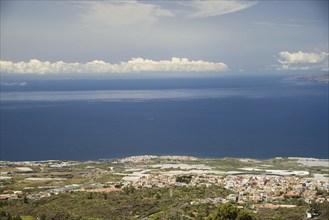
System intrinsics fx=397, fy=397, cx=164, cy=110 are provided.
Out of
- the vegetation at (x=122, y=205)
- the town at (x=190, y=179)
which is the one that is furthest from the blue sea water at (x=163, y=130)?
the vegetation at (x=122, y=205)

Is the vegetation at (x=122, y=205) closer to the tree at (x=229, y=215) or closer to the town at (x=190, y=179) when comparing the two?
the town at (x=190, y=179)

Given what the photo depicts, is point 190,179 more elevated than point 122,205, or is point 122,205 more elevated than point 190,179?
point 122,205

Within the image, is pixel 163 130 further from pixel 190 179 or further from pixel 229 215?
pixel 229 215

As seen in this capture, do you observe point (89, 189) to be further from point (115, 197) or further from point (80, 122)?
point (80, 122)

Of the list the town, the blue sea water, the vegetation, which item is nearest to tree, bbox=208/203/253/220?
the vegetation

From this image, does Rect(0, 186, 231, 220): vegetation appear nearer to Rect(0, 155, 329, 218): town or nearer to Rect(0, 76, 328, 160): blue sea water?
Rect(0, 155, 329, 218): town

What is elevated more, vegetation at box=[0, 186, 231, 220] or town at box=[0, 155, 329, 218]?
vegetation at box=[0, 186, 231, 220]

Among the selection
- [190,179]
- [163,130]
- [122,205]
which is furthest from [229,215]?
[163,130]

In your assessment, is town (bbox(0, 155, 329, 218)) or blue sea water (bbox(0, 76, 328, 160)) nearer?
town (bbox(0, 155, 329, 218))

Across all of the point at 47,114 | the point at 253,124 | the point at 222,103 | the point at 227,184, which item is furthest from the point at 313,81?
the point at 227,184

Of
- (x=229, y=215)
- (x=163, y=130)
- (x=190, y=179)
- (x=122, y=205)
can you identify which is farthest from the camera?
(x=163, y=130)

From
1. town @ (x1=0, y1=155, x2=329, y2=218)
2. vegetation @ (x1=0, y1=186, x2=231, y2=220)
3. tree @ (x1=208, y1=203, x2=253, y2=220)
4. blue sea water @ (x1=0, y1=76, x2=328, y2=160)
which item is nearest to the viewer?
tree @ (x1=208, y1=203, x2=253, y2=220)
